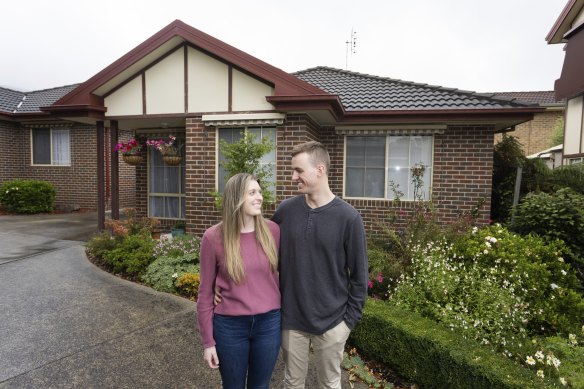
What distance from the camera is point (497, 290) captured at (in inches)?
151

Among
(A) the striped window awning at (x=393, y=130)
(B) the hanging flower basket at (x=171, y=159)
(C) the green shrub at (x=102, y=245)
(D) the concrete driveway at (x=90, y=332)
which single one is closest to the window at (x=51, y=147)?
(B) the hanging flower basket at (x=171, y=159)

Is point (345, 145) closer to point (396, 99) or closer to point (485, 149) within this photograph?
point (396, 99)

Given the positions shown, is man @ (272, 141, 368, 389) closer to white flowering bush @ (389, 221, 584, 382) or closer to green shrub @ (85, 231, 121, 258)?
white flowering bush @ (389, 221, 584, 382)

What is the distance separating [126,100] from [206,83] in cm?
192

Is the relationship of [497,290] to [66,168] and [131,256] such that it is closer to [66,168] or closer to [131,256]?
[131,256]

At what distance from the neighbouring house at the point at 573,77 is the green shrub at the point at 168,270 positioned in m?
10.1

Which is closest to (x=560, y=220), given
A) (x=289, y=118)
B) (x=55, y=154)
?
(x=289, y=118)

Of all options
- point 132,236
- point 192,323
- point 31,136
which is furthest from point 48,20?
point 192,323

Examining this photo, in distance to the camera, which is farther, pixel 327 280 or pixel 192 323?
pixel 192 323

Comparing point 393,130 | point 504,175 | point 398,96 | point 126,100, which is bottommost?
point 504,175

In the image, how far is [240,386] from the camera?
2.07 m

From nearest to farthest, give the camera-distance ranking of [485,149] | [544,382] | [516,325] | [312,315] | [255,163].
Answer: [312,315] → [544,382] → [516,325] → [255,163] → [485,149]

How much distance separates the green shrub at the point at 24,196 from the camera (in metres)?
12.1

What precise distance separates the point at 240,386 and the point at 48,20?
28.6 metres
